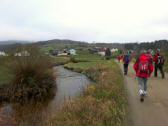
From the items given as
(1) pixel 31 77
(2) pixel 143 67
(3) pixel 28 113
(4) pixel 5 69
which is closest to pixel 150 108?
(2) pixel 143 67

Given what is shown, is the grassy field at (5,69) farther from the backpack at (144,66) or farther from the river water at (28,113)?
the backpack at (144,66)

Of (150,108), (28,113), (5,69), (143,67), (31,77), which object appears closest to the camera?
(150,108)

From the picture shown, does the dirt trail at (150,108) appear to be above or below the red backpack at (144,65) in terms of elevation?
below

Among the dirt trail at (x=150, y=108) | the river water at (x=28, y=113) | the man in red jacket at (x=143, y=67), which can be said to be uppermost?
the man in red jacket at (x=143, y=67)

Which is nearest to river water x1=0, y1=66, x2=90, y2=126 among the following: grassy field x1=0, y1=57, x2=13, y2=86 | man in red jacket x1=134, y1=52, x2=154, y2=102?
man in red jacket x1=134, y1=52, x2=154, y2=102

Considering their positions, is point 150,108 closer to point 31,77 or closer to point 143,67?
point 143,67

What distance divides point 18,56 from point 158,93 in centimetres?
929

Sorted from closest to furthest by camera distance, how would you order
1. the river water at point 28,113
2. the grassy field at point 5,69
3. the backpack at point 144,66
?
the river water at point 28,113, the backpack at point 144,66, the grassy field at point 5,69

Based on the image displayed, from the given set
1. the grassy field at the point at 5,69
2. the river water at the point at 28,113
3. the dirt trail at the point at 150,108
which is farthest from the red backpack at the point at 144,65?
the grassy field at the point at 5,69

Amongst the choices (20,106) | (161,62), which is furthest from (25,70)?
(161,62)

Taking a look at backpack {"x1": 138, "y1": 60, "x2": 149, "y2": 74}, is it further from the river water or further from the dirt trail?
the river water

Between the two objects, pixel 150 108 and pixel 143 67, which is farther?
pixel 143 67

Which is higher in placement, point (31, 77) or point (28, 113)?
point (31, 77)

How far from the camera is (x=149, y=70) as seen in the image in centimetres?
1101
